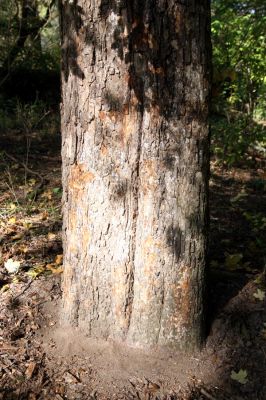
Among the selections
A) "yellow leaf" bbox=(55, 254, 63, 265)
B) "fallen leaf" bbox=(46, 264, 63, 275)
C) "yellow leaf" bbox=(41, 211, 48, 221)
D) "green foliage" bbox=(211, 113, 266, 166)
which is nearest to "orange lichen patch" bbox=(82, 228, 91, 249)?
"fallen leaf" bbox=(46, 264, 63, 275)

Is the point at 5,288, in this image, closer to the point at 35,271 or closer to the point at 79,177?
the point at 35,271

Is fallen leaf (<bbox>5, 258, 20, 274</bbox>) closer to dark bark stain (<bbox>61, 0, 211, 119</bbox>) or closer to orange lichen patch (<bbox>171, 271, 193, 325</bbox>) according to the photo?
orange lichen patch (<bbox>171, 271, 193, 325</bbox>)

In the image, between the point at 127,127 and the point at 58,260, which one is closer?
the point at 127,127

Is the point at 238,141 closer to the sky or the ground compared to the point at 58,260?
closer to the sky

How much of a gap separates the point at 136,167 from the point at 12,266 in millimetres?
1664

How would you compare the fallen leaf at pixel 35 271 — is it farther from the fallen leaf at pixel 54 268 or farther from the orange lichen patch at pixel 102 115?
the orange lichen patch at pixel 102 115

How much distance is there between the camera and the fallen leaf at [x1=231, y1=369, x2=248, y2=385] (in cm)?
262

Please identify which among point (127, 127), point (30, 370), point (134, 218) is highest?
point (127, 127)

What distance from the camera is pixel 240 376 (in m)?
2.64

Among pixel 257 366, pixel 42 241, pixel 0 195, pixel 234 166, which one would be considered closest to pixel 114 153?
pixel 257 366

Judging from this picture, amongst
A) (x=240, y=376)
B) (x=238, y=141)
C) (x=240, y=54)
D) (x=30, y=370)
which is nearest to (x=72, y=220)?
(x=30, y=370)

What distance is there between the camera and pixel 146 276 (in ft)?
8.57

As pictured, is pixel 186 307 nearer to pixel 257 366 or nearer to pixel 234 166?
pixel 257 366

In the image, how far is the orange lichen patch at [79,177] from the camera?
254 cm
